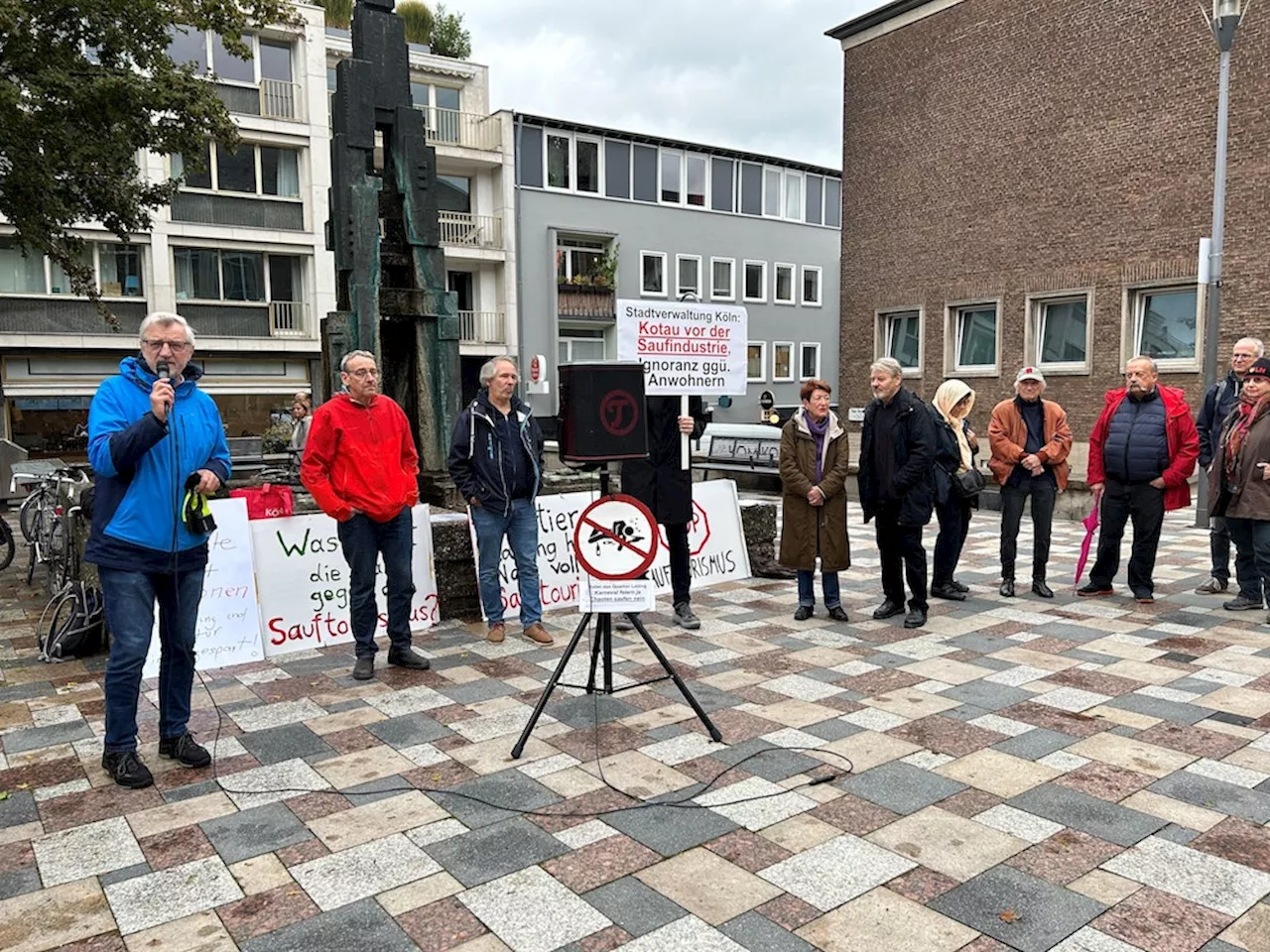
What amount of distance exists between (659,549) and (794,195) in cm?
3534

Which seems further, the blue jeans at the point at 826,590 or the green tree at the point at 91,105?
the green tree at the point at 91,105

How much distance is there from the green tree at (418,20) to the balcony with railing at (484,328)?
455 inches

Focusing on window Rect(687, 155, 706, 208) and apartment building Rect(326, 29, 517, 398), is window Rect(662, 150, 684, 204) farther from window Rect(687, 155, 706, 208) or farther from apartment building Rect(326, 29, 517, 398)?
apartment building Rect(326, 29, 517, 398)

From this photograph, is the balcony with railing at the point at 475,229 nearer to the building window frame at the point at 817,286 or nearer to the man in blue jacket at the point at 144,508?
the building window frame at the point at 817,286

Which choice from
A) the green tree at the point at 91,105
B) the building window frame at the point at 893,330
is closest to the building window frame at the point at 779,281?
the building window frame at the point at 893,330

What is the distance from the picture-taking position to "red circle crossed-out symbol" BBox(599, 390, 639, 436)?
5.05 metres

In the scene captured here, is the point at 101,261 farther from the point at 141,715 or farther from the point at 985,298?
the point at 141,715

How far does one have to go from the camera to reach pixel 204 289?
2853cm

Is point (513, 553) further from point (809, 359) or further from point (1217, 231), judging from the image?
point (809, 359)

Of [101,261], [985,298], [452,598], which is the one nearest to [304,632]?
[452,598]

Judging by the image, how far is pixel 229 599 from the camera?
634 centimetres

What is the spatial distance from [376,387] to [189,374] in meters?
1.61

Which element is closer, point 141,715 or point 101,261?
point 141,715

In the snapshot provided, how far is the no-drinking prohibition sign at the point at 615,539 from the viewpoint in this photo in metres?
4.90
